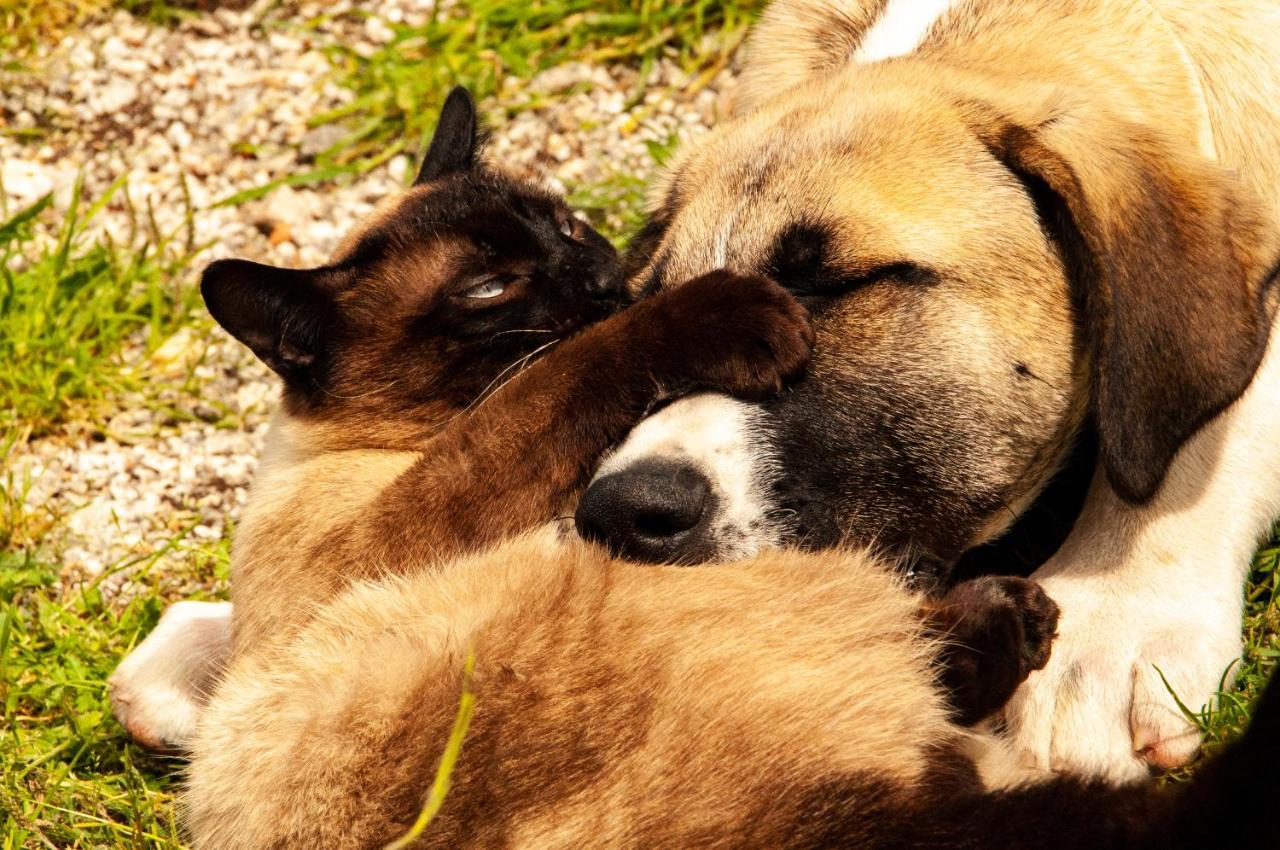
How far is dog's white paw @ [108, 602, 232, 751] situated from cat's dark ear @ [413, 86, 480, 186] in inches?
59.6

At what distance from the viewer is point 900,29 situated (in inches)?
163

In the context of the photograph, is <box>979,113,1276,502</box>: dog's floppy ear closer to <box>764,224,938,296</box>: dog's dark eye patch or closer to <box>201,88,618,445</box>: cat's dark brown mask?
<box>764,224,938,296</box>: dog's dark eye patch

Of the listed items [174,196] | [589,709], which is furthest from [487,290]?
[174,196]

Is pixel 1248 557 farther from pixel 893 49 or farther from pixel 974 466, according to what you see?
pixel 893 49

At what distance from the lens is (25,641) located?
14.3 ft

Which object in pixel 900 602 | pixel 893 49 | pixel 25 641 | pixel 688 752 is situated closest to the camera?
pixel 688 752

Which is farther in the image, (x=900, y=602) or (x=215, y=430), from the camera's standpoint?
(x=215, y=430)

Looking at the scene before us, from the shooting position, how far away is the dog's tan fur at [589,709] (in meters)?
2.62

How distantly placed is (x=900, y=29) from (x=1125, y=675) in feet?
6.30

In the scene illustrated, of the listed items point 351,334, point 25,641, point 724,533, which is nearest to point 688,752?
point 724,533

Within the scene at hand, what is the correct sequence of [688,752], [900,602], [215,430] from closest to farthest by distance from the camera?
→ 1. [688,752]
2. [900,602]
3. [215,430]

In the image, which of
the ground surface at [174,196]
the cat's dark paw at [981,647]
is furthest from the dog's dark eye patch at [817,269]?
the ground surface at [174,196]

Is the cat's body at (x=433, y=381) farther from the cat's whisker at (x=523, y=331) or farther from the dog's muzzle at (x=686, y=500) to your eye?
the dog's muzzle at (x=686, y=500)

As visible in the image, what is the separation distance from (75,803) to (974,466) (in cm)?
245
